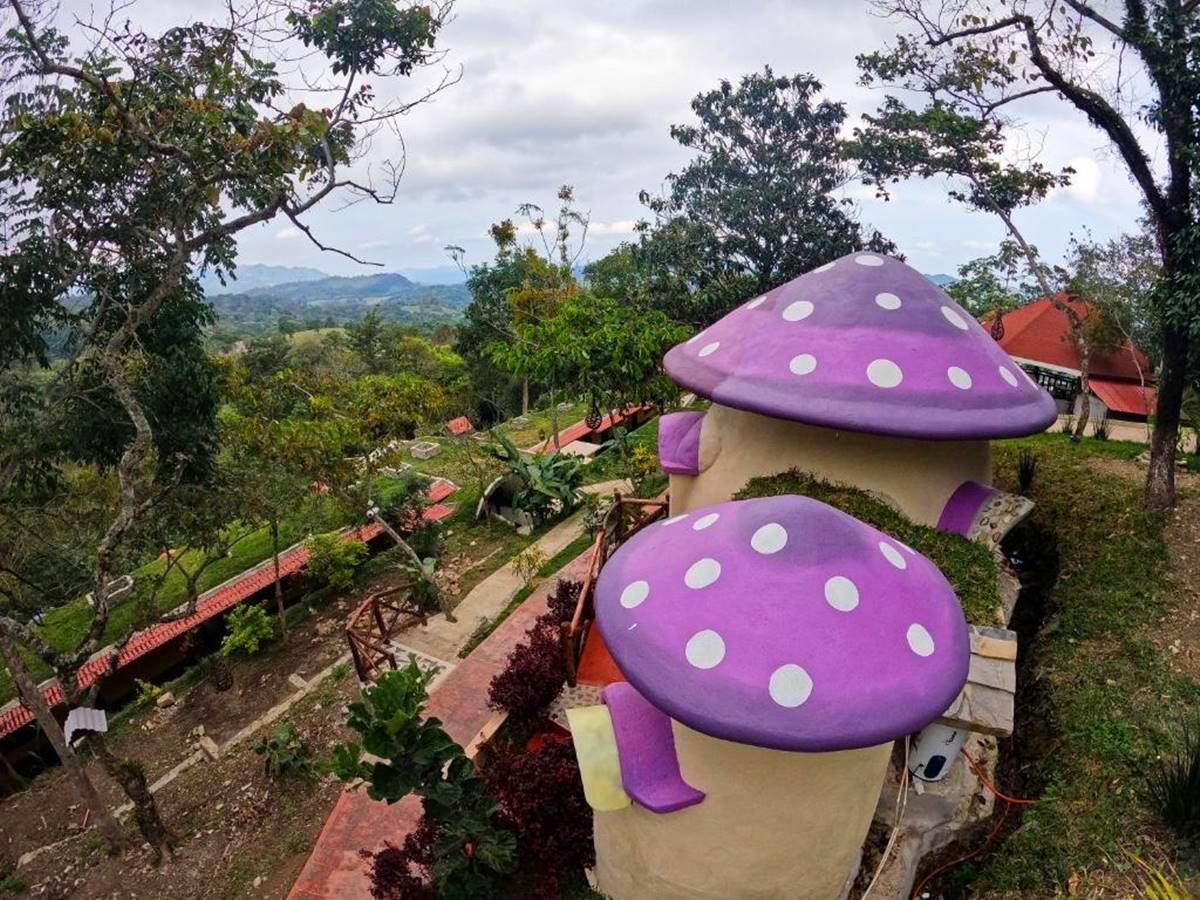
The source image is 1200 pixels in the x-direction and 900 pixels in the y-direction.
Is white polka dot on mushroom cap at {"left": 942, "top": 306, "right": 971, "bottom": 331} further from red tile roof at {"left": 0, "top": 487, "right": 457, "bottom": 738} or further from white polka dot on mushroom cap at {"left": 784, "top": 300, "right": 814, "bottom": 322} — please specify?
red tile roof at {"left": 0, "top": 487, "right": 457, "bottom": 738}

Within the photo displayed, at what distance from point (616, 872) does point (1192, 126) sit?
31.4 feet

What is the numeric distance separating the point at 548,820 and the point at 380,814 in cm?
221

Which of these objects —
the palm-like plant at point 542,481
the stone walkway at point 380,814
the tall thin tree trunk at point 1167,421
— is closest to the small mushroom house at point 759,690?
the stone walkway at point 380,814

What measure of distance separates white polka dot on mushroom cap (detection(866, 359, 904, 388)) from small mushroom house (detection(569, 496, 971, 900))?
197 cm

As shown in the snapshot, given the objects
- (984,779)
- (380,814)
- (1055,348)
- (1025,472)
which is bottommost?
(380,814)

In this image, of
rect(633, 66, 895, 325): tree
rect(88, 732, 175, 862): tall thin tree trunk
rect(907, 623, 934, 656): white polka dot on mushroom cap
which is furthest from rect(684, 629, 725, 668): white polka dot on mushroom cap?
rect(633, 66, 895, 325): tree

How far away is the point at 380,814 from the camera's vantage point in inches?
282

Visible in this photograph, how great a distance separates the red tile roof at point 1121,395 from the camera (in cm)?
2102

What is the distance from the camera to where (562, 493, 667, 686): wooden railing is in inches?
303

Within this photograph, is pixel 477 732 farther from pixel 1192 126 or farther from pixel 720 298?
pixel 720 298

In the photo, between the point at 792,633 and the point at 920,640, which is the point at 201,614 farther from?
the point at 920,640

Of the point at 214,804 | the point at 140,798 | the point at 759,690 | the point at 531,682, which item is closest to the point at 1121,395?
the point at 531,682

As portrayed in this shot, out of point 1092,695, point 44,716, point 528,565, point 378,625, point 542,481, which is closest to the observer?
point 1092,695

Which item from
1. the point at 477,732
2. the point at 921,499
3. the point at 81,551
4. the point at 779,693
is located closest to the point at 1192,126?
the point at 921,499
